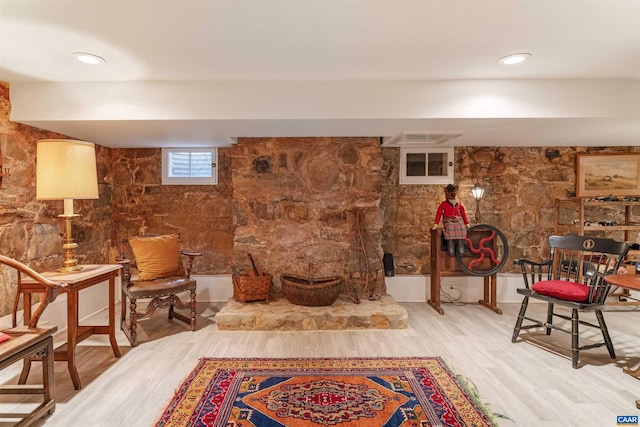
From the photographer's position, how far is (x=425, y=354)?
2689 millimetres

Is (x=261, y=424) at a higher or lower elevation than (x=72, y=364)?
lower

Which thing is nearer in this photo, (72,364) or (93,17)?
(93,17)

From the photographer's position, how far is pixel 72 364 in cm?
220

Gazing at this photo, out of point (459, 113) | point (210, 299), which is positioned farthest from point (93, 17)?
point (210, 299)

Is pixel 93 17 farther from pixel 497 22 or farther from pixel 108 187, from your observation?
pixel 108 187

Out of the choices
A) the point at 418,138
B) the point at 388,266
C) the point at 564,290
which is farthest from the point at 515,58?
the point at 388,266

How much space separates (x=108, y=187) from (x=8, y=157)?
1.47 meters

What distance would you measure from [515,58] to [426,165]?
6.60 ft

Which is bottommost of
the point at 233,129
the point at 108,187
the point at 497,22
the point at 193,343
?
the point at 193,343

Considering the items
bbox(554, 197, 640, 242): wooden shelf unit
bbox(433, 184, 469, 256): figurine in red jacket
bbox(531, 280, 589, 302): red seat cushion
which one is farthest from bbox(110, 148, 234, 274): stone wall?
bbox(554, 197, 640, 242): wooden shelf unit

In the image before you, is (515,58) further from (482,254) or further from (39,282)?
(39,282)

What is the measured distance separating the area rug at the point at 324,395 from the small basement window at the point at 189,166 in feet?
8.00

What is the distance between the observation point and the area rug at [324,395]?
188 centimetres

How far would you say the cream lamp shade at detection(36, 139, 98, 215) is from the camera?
231 centimetres
